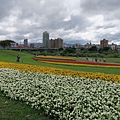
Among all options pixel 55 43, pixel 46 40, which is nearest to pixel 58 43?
pixel 55 43

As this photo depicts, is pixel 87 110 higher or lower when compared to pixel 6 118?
higher

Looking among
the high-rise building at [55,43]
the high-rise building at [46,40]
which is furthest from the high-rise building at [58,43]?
the high-rise building at [46,40]

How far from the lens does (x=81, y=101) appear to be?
18.1ft

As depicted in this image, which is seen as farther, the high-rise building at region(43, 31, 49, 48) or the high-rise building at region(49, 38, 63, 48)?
the high-rise building at region(49, 38, 63, 48)

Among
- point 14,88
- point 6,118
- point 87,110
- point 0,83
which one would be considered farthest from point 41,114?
point 0,83

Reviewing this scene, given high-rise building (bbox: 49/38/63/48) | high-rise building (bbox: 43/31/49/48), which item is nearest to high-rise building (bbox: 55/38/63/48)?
high-rise building (bbox: 49/38/63/48)

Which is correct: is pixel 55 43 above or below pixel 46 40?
below

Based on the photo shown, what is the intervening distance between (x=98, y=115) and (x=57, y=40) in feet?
505

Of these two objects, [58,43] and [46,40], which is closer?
[46,40]

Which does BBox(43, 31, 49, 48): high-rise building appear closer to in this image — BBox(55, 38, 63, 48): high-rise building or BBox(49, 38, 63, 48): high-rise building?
BBox(49, 38, 63, 48): high-rise building

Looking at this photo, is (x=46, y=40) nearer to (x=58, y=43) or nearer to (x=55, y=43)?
(x=55, y=43)

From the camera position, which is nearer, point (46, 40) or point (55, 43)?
point (46, 40)

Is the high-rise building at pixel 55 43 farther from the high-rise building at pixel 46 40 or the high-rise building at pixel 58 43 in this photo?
the high-rise building at pixel 46 40

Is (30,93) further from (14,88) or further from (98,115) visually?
(98,115)
